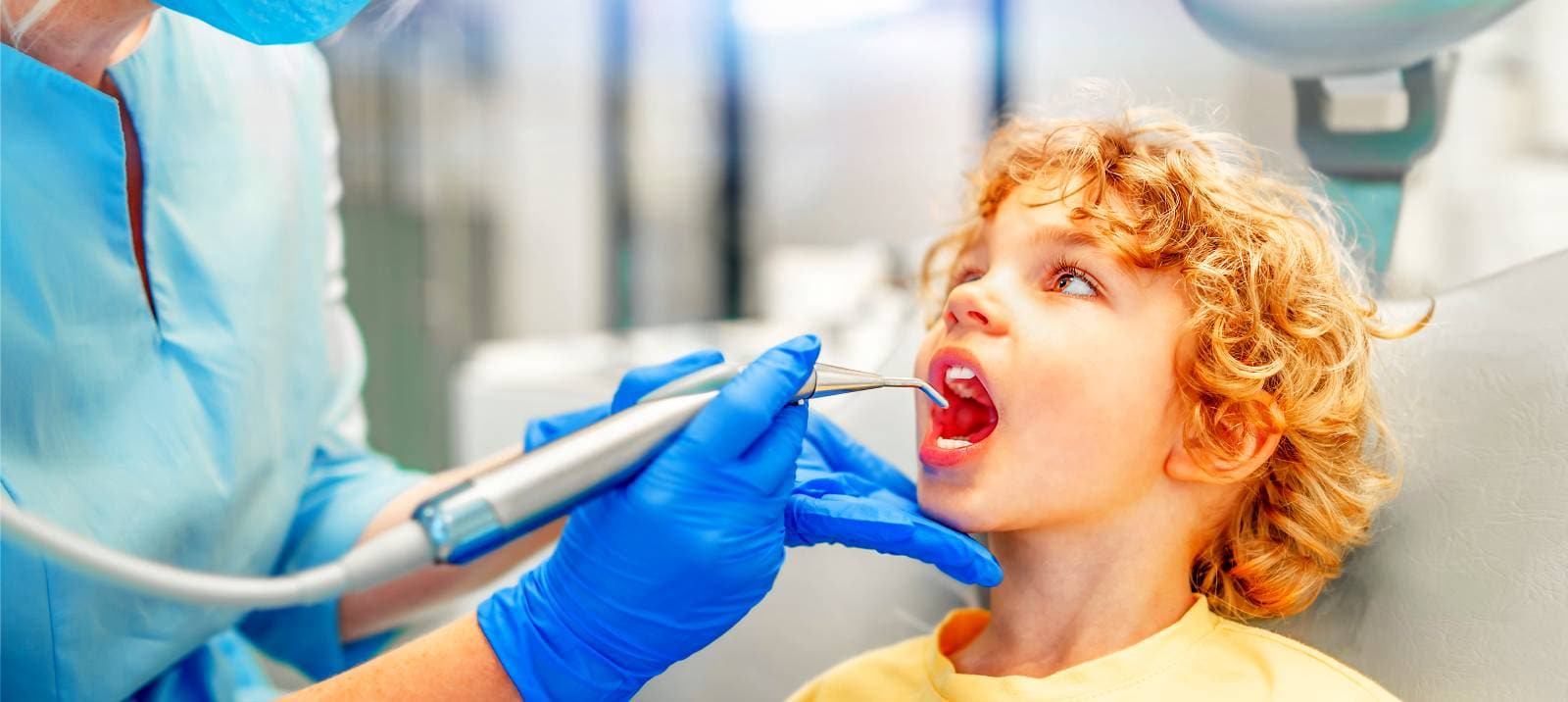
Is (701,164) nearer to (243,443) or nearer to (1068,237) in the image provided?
(243,443)

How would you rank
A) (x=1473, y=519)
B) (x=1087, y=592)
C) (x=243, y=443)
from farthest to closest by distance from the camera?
(x=243, y=443), (x=1087, y=592), (x=1473, y=519)

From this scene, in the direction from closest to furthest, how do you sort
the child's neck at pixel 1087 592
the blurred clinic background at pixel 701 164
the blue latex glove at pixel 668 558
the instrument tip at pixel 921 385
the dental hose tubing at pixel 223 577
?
the dental hose tubing at pixel 223 577, the blue latex glove at pixel 668 558, the instrument tip at pixel 921 385, the child's neck at pixel 1087 592, the blurred clinic background at pixel 701 164

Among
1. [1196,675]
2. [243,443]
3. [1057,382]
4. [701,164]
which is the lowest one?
[701,164]

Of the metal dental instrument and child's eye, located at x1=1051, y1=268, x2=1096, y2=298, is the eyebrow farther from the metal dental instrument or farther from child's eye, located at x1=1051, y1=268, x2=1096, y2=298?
the metal dental instrument

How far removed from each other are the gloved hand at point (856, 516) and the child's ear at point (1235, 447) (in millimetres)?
204

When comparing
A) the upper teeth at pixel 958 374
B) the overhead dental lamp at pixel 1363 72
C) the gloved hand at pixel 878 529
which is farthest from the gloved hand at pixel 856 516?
the overhead dental lamp at pixel 1363 72

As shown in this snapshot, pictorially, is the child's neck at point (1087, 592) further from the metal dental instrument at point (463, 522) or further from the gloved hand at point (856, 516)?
the metal dental instrument at point (463, 522)

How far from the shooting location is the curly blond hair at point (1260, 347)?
83 centimetres

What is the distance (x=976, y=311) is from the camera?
832mm

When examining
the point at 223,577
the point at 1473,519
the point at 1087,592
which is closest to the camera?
the point at 223,577

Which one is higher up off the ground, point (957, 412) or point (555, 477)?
point (555, 477)

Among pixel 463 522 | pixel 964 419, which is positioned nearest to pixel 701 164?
pixel 964 419

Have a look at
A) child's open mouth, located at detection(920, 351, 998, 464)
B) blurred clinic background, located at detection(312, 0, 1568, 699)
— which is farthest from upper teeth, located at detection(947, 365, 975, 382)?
blurred clinic background, located at detection(312, 0, 1568, 699)

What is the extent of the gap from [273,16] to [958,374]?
0.61m
